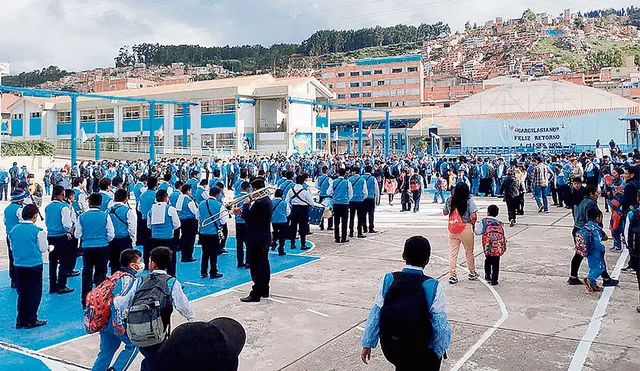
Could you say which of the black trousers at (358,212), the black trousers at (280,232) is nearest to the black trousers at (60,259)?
the black trousers at (280,232)

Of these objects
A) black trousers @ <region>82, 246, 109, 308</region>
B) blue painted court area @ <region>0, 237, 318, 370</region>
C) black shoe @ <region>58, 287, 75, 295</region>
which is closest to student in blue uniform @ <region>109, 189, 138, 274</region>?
black trousers @ <region>82, 246, 109, 308</region>

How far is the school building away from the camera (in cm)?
5212

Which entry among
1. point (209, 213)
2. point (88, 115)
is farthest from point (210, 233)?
point (88, 115)

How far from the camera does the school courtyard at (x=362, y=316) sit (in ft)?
19.0

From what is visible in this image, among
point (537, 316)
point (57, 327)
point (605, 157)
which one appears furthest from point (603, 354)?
point (605, 157)

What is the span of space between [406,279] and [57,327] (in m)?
5.16

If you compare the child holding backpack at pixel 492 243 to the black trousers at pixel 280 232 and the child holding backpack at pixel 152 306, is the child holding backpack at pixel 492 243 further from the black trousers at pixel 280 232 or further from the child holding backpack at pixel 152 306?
the child holding backpack at pixel 152 306

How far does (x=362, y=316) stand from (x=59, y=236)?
4734mm

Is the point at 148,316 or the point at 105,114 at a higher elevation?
the point at 105,114

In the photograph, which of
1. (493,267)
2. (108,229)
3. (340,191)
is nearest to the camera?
(108,229)

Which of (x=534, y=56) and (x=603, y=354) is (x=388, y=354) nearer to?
(x=603, y=354)

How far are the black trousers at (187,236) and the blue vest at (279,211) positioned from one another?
1.52 metres

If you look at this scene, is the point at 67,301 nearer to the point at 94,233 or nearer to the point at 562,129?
the point at 94,233

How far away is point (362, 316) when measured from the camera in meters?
7.31
